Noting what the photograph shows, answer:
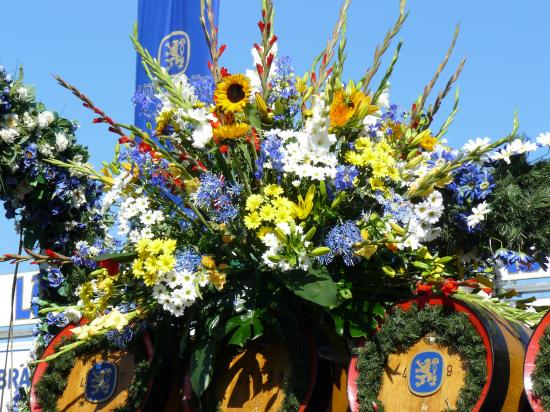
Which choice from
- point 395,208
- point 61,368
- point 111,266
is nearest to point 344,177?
point 395,208

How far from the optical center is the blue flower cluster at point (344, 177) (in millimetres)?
3619

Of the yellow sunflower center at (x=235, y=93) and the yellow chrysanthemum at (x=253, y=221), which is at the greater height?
the yellow sunflower center at (x=235, y=93)

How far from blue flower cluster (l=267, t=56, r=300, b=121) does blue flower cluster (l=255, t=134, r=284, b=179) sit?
245 mm

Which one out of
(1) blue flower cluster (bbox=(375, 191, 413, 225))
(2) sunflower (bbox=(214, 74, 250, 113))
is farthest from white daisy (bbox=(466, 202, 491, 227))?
(2) sunflower (bbox=(214, 74, 250, 113))

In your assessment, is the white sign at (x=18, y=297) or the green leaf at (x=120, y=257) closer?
the green leaf at (x=120, y=257)

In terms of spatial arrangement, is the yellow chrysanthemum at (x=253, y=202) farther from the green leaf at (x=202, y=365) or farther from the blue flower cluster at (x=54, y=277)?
the blue flower cluster at (x=54, y=277)

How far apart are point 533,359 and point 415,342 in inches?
19.8

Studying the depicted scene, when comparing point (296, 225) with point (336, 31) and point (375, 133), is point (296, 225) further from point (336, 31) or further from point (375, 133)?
point (336, 31)

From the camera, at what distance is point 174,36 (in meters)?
6.95

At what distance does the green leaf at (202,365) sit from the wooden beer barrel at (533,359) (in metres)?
1.24

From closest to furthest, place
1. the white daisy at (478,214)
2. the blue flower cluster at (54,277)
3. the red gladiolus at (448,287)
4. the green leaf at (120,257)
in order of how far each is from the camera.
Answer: the red gladiolus at (448,287), the white daisy at (478,214), the green leaf at (120,257), the blue flower cluster at (54,277)

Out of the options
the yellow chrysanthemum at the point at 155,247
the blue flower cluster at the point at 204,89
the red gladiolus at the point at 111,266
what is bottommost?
the yellow chrysanthemum at the point at 155,247

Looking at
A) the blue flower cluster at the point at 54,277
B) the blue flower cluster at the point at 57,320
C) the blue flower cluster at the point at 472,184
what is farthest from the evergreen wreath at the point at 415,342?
the blue flower cluster at the point at 54,277

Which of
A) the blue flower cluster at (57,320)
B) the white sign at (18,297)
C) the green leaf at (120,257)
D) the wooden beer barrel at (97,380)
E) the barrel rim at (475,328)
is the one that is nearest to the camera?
the barrel rim at (475,328)
